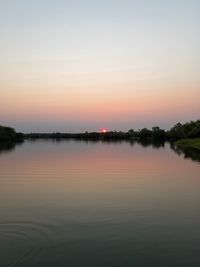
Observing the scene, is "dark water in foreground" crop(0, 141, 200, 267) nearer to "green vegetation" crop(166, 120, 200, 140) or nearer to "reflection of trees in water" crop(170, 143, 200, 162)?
"reflection of trees in water" crop(170, 143, 200, 162)

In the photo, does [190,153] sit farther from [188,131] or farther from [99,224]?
[188,131]

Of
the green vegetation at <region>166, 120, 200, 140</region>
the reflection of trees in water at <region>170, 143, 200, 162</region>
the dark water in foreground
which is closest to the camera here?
the dark water in foreground

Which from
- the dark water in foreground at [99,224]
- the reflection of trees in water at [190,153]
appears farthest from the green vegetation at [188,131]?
the dark water in foreground at [99,224]

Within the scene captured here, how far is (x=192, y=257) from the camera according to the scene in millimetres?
15109

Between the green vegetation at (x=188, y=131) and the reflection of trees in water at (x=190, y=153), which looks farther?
the green vegetation at (x=188, y=131)

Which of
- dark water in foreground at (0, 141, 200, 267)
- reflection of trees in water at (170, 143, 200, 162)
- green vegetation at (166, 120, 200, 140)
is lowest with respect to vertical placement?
dark water in foreground at (0, 141, 200, 267)

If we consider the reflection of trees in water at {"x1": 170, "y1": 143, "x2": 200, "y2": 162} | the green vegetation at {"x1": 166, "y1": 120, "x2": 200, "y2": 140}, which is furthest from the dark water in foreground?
the green vegetation at {"x1": 166, "y1": 120, "x2": 200, "y2": 140}

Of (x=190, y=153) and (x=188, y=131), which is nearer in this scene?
(x=190, y=153)

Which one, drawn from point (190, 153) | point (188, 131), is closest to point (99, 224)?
point (190, 153)

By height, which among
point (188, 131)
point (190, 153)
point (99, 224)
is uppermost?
point (188, 131)

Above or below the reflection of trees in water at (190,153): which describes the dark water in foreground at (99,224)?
below

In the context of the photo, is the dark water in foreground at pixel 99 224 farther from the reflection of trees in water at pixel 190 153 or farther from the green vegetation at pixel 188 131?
the green vegetation at pixel 188 131

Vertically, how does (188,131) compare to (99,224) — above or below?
above

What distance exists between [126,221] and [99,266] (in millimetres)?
6775
